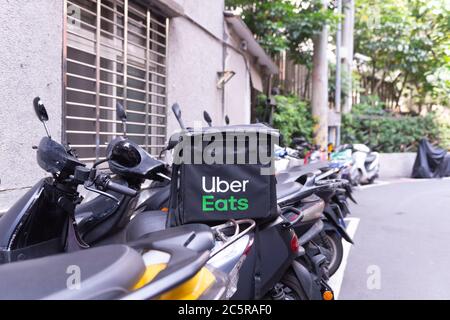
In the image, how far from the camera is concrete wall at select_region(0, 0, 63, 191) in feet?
10.7

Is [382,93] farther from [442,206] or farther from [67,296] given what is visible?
[67,296]

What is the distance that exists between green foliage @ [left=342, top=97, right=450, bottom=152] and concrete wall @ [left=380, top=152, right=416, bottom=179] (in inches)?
15.2

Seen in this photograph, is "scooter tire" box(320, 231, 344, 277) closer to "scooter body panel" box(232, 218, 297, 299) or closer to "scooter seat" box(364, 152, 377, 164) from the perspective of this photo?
"scooter body panel" box(232, 218, 297, 299)

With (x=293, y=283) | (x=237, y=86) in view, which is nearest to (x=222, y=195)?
(x=293, y=283)

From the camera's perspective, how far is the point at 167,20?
19.2 feet

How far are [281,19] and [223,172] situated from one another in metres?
8.53

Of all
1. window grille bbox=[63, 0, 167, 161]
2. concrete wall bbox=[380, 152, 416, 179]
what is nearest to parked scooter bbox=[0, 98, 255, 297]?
window grille bbox=[63, 0, 167, 161]

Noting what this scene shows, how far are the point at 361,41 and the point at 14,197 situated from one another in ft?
53.0

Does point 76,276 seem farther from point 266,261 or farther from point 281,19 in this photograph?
point 281,19

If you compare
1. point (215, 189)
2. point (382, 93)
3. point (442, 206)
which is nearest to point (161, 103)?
point (215, 189)

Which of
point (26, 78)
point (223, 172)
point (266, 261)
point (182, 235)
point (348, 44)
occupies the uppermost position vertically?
point (348, 44)

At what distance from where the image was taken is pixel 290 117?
10586 millimetres

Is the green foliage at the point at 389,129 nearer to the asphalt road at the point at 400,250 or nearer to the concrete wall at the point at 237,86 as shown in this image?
the asphalt road at the point at 400,250

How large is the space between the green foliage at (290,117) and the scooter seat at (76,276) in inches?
338
